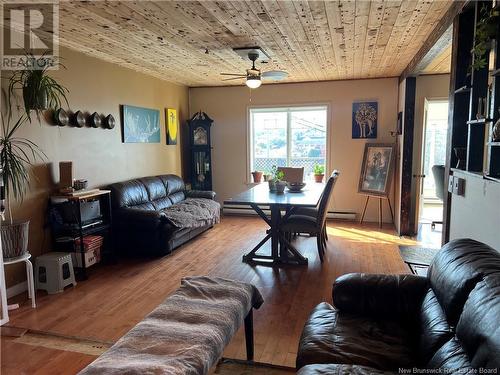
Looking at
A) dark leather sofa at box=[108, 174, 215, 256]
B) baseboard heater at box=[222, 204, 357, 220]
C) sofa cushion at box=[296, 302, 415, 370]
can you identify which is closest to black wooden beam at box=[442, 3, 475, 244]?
sofa cushion at box=[296, 302, 415, 370]

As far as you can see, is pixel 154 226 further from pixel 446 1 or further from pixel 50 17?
pixel 446 1

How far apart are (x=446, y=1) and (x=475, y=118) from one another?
97 cm

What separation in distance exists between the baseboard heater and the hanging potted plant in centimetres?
388

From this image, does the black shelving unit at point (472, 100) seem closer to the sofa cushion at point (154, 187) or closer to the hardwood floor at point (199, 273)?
the hardwood floor at point (199, 273)

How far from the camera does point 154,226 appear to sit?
14.1 ft

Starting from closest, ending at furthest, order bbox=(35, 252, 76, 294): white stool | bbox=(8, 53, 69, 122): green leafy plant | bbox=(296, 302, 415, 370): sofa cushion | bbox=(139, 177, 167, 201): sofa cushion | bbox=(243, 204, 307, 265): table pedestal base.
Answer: bbox=(296, 302, 415, 370): sofa cushion
bbox=(8, 53, 69, 122): green leafy plant
bbox=(35, 252, 76, 294): white stool
bbox=(243, 204, 307, 265): table pedestal base
bbox=(139, 177, 167, 201): sofa cushion

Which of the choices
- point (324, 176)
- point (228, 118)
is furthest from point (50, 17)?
point (324, 176)

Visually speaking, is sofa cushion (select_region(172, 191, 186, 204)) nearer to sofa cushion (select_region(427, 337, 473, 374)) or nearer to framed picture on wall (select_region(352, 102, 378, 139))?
framed picture on wall (select_region(352, 102, 378, 139))

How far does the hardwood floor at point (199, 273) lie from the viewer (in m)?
2.42

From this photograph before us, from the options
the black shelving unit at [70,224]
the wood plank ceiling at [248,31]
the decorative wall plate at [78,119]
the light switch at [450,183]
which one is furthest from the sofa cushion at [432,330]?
the decorative wall plate at [78,119]

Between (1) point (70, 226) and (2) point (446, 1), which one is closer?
(2) point (446, 1)

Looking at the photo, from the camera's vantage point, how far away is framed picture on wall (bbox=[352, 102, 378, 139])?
6.07 m

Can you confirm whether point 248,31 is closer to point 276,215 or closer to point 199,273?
point 276,215

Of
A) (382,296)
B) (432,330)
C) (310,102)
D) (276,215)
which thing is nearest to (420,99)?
(310,102)
